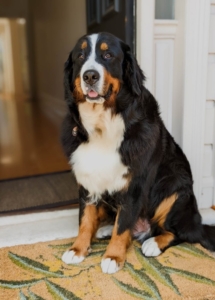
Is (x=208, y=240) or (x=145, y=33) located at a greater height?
(x=145, y=33)

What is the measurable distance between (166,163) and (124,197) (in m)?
0.26

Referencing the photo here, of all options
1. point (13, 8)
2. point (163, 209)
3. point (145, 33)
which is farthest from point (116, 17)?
point (13, 8)

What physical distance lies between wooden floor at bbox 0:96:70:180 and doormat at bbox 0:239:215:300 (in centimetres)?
77

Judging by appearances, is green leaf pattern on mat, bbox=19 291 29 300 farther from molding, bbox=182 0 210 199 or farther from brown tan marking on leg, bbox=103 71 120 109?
molding, bbox=182 0 210 199

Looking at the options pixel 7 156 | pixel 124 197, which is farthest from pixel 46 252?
pixel 7 156

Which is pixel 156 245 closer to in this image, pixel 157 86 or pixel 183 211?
pixel 183 211

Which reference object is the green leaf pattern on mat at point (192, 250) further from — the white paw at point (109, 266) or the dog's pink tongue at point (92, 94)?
the dog's pink tongue at point (92, 94)

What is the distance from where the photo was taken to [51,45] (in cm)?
420

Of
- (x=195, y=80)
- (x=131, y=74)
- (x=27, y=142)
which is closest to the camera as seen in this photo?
(x=131, y=74)

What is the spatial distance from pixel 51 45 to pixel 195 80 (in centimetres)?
287

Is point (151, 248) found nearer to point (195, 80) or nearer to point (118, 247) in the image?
point (118, 247)

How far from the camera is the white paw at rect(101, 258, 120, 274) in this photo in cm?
133

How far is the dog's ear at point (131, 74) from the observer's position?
1310 mm

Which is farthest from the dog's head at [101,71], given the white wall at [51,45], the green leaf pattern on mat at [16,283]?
the white wall at [51,45]
